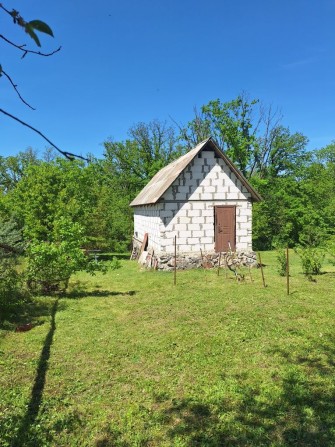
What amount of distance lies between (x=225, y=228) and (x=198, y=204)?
1852 mm

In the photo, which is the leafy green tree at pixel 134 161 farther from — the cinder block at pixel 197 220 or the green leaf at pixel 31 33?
the green leaf at pixel 31 33

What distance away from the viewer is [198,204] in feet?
55.8

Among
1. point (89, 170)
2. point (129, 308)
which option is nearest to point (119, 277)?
point (129, 308)

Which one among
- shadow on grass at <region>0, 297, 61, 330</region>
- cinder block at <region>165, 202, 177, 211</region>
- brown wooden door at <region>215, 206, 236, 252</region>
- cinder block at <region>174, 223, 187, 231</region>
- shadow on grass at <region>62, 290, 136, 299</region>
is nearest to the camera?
shadow on grass at <region>0, 297, 61, 330</region>

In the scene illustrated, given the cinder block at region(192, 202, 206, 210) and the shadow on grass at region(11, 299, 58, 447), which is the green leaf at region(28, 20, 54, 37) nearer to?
the shadow on grass at region(11, 299, 58, 447)

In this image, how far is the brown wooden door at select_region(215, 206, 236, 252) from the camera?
1723 cm

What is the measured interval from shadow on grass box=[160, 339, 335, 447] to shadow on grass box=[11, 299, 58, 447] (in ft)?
5.69

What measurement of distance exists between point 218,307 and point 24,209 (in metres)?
17.0

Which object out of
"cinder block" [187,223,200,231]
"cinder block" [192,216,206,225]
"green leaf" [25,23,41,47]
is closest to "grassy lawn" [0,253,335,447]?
"green leaf" [25,23,41,47]

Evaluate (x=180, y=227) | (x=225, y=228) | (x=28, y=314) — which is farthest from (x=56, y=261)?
(x=225, y=228)

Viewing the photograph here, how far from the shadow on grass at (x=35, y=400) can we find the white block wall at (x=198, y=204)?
9800mm

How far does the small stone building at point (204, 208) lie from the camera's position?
1669 cm

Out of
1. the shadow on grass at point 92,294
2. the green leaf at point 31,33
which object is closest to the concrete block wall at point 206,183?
the shadow on grass at point 92,294

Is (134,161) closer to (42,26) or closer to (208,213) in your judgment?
(208,213)
